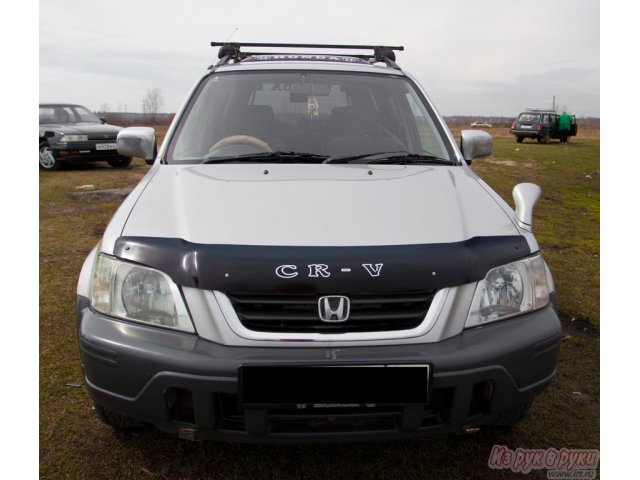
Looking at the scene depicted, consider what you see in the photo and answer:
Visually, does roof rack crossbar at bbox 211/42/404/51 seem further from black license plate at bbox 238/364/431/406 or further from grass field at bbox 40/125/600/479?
black license plate at bbox 238/364/431/406

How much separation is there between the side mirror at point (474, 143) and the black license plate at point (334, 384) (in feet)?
5.95

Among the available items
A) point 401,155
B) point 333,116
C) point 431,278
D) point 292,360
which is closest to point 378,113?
point 333,116

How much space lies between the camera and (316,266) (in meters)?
1.78

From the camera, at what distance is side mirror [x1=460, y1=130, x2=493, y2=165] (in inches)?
124

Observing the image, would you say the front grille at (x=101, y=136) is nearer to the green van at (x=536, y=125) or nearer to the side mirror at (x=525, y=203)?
the side mirror at (x=525, y=203)

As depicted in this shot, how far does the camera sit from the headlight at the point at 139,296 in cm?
183

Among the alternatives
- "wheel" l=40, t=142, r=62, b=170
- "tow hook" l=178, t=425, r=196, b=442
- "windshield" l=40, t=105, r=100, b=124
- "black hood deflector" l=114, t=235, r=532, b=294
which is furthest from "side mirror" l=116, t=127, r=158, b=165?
"windshield" l=40, t=105, r=100, b=124

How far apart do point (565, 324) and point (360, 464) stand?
2132 mm

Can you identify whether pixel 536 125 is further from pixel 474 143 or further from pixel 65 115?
pixel 474 143

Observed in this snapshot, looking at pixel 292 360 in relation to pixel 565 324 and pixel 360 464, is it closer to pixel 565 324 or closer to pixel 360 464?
pixel 360 464

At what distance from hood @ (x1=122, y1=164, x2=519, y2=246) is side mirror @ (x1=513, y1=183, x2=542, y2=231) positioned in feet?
0.34

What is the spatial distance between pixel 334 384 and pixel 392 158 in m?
1.39

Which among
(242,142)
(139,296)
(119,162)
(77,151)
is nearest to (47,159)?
(77,151)

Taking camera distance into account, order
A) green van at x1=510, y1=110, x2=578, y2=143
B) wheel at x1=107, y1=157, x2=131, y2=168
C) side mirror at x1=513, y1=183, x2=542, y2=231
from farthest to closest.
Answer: green van at x1=510, y1=110, x2=578, y2=143, wheel at x1=107, y1=157, x2=131, y2=168, side mirror at x1=513, y1=183, x2=542, y2=231
